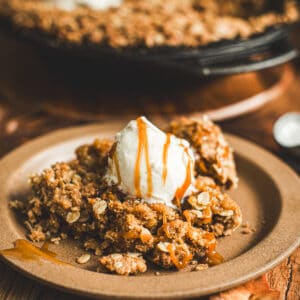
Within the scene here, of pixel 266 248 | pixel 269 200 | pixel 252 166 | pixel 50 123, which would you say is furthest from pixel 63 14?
pixel 266 248

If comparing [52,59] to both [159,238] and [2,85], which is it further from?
[159,238]

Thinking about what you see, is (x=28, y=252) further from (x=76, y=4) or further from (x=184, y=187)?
(x=76, y=4)

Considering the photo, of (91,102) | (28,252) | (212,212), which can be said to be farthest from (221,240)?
(91,102)

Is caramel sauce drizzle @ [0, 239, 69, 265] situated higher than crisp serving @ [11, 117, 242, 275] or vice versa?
crisp serving @ [11, 117, 242, 275]

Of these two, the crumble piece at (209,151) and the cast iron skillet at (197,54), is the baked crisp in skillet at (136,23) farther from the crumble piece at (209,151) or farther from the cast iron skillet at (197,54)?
the crumble piece at (209,151)

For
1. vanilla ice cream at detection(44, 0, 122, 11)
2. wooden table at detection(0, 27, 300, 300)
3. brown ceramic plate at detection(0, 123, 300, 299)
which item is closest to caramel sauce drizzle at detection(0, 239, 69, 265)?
brown ceramic plate at detection(0, 123, 300, 299)

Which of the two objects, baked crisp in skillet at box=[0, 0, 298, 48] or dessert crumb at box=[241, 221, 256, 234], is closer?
dessert crumb at box=[241, 221, 256, 234]

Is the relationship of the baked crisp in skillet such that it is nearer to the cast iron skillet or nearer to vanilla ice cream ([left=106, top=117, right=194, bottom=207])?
the cast iron skillet
